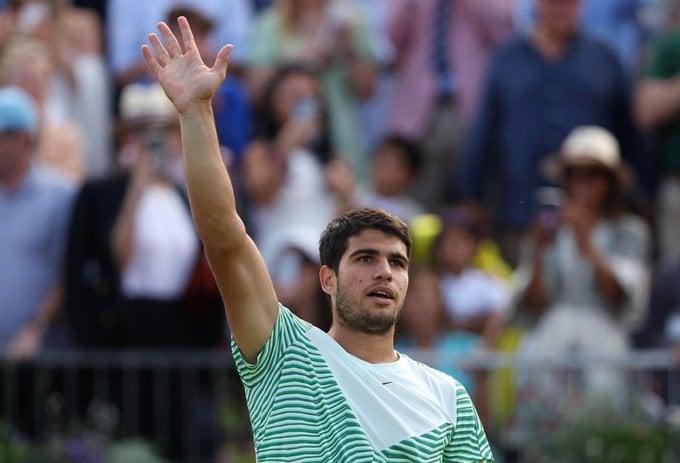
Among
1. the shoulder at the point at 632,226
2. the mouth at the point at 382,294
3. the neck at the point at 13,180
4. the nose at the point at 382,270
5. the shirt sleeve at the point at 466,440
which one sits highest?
the neck at the point at 13,180

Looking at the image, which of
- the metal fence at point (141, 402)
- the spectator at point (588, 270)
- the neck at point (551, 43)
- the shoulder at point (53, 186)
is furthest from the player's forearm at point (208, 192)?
the neck at point (551, 43)

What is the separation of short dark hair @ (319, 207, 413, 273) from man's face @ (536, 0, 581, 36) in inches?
229

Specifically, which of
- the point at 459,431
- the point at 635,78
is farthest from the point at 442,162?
the point at 459,431

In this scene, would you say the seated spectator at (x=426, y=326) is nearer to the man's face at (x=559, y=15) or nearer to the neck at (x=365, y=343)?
the man's face at (x=559, y=15)

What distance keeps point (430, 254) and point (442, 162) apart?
118 cm

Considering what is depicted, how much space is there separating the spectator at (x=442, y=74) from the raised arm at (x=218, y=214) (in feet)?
21.6

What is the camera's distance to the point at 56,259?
1104 centimetres

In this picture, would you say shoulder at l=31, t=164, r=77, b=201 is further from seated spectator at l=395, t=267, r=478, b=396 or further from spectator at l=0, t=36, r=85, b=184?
seated spectator at l=395, t=267, r=478, b=396

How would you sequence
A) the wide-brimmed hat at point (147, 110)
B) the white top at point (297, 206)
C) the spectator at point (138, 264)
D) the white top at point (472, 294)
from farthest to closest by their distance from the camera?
the white top at point (297, 206) → the white top at point (472, 294) → the wide-brimmed hat at point (147, 110) → the spectator at point (138, 264)

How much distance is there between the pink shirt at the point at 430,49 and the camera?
1253cm

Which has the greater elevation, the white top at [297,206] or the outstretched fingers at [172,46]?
the outstretched fingers at [172,46]

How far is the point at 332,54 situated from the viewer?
12.7m

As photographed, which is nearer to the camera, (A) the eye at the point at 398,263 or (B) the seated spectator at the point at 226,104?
(A) the eye at the point at 398,263

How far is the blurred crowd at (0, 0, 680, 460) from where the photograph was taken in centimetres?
1069
